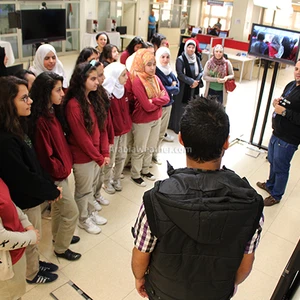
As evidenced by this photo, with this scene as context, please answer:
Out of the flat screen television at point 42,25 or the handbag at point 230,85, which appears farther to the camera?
the flat screen television at point 42,25

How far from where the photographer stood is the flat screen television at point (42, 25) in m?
8.00

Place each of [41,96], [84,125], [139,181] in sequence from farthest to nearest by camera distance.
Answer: [139,181] < [84,125] < [41,96]

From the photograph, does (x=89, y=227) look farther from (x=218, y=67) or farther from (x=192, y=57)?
(x=218, y=67)

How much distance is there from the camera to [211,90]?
513 cm

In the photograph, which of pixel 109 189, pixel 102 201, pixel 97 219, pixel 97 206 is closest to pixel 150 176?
pixel 109 189

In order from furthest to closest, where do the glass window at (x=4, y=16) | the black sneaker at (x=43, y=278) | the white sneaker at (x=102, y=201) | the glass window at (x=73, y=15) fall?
1. the glass window at (x=73, y=15)
2. the glass window at (x=4, y=16)
3. the white sneaker at (x=102, y=201)
4. the black sneaker at (x=43, y=278)

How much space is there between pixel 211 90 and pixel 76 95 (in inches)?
120

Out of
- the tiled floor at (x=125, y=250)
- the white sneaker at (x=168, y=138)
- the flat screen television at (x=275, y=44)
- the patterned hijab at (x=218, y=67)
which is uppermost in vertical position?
the flat screen television at (x=275, y=44)

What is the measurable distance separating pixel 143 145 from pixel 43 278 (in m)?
1.74

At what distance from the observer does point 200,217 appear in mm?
1129

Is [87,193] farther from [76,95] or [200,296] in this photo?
[200,296]

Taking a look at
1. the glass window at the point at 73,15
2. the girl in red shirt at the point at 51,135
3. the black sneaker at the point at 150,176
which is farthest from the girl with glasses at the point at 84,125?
the glass window at the point at 73,15

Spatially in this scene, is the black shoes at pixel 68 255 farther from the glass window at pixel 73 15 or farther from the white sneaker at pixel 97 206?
the glass window at pixel 73 15

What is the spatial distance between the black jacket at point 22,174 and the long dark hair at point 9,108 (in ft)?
0.14
